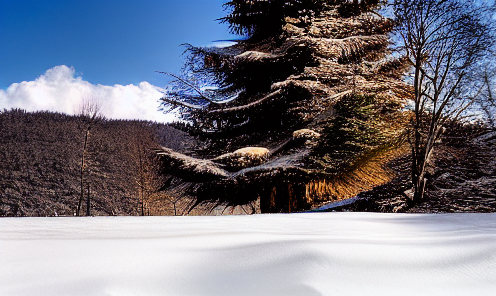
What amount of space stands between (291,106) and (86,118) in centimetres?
109

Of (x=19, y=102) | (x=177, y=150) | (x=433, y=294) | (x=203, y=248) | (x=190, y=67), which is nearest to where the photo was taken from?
(x=433, y=294)

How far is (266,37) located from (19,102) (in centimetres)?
→ 135

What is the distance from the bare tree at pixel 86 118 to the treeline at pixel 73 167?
0.03 ft

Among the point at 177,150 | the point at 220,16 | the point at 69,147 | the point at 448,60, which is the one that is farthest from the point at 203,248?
the point at 448,60

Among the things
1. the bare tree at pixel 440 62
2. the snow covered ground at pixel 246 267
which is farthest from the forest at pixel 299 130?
the snow covered ground at pixel 246 267

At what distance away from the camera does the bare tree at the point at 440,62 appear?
1.55m

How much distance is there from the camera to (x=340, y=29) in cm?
176

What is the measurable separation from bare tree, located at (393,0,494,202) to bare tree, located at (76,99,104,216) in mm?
1630

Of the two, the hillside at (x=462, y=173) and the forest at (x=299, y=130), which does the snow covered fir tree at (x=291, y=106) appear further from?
the hillside at (x=462, y=173)

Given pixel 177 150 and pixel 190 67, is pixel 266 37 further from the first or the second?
pixel 177 150

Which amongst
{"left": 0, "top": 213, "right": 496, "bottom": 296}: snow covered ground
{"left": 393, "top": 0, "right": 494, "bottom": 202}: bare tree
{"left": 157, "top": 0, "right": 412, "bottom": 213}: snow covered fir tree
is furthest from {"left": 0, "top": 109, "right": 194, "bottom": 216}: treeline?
{"left": 393, "top": 0, "right": 494, "bottom": 202}: bare tree

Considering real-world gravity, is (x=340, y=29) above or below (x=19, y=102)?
above

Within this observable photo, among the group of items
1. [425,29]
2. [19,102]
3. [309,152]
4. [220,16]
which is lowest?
[309,152]

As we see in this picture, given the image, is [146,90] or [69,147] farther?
[146,90]
